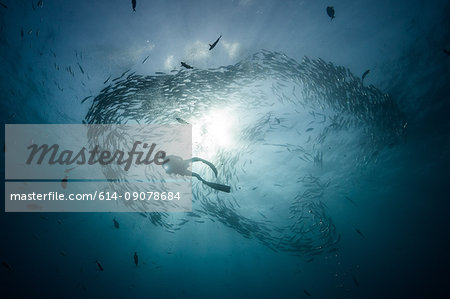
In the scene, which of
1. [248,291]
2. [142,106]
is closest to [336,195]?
[142,106]

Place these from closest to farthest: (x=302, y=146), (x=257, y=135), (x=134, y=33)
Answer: (x=134, y=33), (x=257, y=135), (x=302, y=146)

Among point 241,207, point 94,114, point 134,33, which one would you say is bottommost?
point 241,207

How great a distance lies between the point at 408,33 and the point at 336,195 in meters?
18.2

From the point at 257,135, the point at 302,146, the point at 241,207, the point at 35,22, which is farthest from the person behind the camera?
the point at 241,207

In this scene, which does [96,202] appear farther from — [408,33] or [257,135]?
[408,33]

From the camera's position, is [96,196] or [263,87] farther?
[96,196]

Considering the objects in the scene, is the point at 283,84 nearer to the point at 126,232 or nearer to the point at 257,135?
the point at 257,135

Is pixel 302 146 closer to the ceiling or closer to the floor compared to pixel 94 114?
closer to the floor

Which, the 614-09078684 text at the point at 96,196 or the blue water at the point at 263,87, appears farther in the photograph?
the 614-09078684 text at the point at 96,196

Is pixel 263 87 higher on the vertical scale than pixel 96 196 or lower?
lower

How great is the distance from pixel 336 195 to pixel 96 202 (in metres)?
28.9

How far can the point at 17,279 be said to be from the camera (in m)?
35.4

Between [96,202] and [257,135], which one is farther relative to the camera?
[96,202]

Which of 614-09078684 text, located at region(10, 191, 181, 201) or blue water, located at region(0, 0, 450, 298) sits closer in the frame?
blue water, located at region(0, 0, 450, 298)
